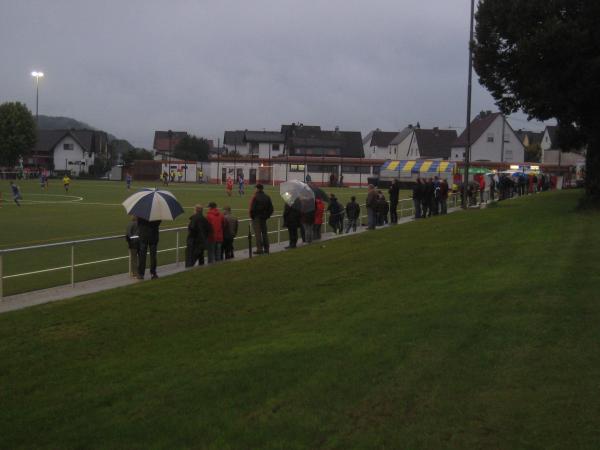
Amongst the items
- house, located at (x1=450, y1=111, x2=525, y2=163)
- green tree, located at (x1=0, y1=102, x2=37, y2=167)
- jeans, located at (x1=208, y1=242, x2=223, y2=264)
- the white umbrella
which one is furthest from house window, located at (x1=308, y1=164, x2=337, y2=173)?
the white umbrella

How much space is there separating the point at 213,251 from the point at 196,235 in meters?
0.94

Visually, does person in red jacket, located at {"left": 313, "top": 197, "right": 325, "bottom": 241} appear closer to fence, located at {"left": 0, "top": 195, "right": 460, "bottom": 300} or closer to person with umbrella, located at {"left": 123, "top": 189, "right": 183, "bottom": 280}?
fence, located at {"left": 0, "top": 195, "right": 460, "bottom": 300}

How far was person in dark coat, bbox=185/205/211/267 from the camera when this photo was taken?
1720 centimetres

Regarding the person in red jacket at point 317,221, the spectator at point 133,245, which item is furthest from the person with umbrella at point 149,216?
the person in red jacket at point 317,221

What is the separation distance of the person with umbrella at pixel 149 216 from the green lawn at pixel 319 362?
3053 mm

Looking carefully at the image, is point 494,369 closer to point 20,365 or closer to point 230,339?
point 230,339

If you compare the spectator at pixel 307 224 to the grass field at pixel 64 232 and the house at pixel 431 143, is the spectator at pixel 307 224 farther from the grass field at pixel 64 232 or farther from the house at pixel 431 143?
the house at pixel 431 143

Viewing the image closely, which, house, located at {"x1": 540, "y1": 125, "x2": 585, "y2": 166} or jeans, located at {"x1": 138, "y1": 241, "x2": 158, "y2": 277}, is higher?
house, located at {"x1": 540, "y1": 125, "x2": 585, "y2": 166}

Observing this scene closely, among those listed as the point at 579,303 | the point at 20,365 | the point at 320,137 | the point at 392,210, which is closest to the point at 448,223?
the point at 392,210

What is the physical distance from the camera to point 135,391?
22.7 ft

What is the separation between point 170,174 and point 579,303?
262 feet

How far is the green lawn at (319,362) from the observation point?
576 centimetres

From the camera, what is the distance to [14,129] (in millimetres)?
95125

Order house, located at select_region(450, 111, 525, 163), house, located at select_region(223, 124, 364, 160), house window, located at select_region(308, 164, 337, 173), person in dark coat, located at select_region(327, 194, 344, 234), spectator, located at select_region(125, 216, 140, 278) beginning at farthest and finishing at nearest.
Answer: house, located at select_region(223, 124, 364, 160)
house, located at select_region(450, 111, 525, 163)
house window, located at select_region(308, 164, 337, 173)
person in dark coat, located at select_region(327, 194, 344, 234)
spectator, located at select_region(125, 216, 140, 278)
